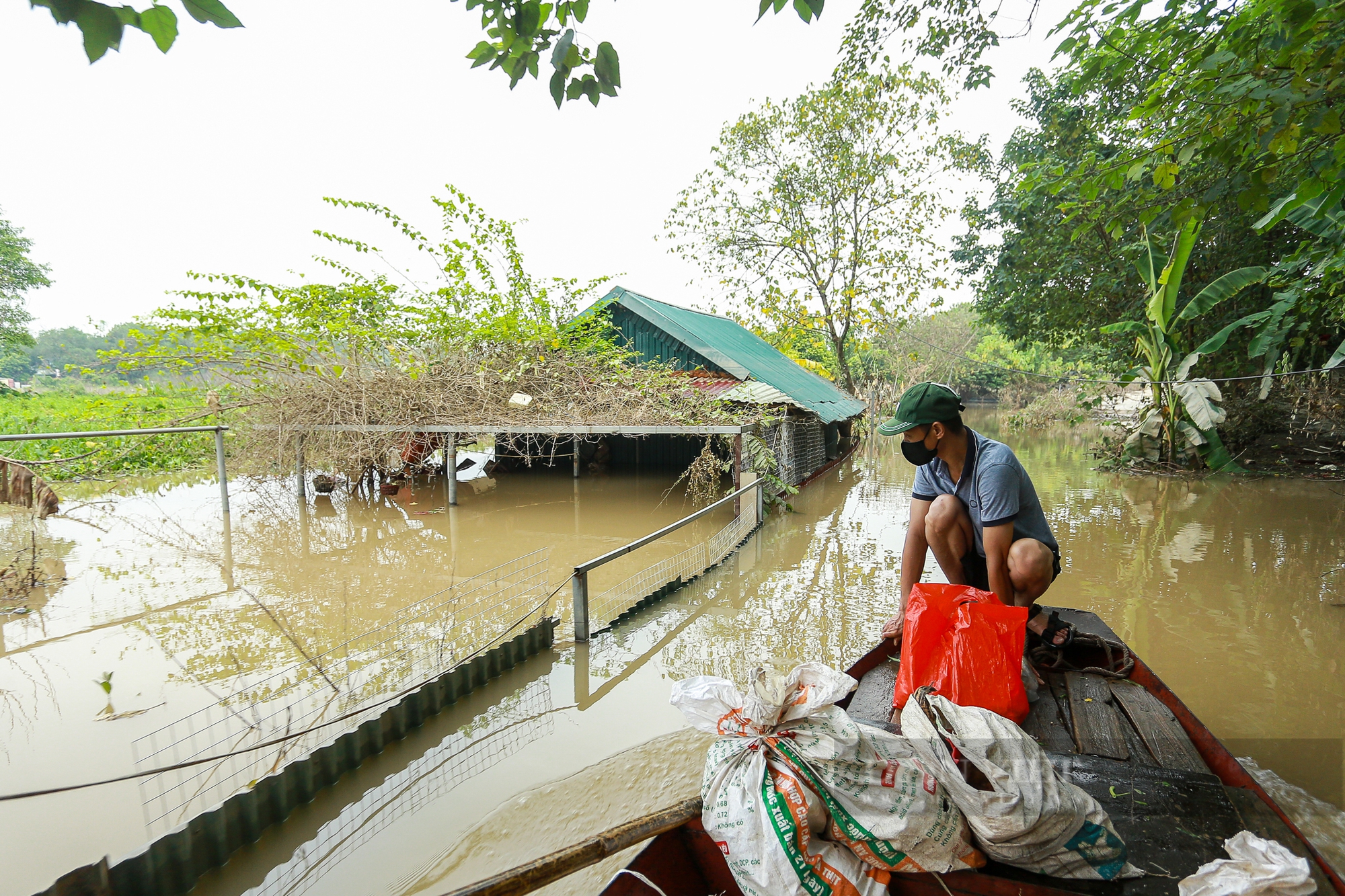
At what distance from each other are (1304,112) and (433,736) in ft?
20.2

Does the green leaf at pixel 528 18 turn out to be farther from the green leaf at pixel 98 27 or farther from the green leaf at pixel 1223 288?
the green leaf at pixel 1223 288

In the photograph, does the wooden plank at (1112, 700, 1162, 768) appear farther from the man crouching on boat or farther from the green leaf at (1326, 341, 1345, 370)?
the green leaf at (1326, 341, 1345, 370)

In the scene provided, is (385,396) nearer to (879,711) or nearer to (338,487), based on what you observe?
(338,487)

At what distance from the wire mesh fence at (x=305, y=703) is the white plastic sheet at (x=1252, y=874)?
3.28 meters

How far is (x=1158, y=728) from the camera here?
2709 millimetres

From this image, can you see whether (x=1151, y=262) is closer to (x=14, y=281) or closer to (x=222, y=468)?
(x=222, y=468)

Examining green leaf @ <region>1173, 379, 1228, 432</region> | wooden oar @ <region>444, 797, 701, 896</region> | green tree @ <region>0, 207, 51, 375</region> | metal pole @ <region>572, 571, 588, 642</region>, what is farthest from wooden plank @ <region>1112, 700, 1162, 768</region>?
green tree @ <region>0, 207, 51, 375</region>

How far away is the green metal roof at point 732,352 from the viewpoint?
1312 centimetres

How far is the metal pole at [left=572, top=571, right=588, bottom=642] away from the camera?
510 cm

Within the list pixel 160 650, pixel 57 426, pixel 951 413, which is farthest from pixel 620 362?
pixel 57 426

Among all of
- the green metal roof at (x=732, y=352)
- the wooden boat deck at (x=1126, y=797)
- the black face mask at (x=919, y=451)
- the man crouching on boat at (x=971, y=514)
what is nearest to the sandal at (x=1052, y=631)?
the man crouching on boat at (x=971, y=514)

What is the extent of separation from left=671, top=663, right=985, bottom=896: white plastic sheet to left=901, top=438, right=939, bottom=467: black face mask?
181 cm

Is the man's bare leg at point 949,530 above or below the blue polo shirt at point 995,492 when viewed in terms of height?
below

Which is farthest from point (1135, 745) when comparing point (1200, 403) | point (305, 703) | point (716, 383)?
point (1200, 403)
